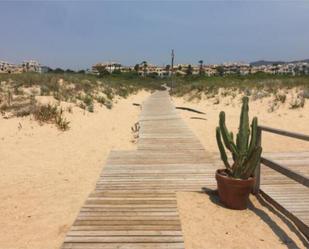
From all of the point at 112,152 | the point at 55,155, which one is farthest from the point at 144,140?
the point at 55,155

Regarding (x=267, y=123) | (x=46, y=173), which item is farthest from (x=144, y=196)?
(x=267, y=123)

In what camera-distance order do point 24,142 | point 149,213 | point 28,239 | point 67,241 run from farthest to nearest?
point 24,142 → point 149,213 → point 28,239 → point 67,241

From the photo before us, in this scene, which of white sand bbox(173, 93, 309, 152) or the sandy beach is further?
white sand bbox(173, 93, 309, 152)

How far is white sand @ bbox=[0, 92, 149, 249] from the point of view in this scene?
4320mm

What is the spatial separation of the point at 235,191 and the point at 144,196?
1.35 m

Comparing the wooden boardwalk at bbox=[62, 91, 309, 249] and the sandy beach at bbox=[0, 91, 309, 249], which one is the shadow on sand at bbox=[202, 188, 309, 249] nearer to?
the sandy beach at bbox=[0, 91, 309, 249]

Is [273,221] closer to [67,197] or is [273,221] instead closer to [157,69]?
[67,197]

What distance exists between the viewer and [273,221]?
458 cm

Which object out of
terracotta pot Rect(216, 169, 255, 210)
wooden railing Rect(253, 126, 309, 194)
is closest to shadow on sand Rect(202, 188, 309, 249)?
Answer: terracotta pot Rect(216, 169, 255, 210)

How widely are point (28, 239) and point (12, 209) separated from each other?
1.05 m

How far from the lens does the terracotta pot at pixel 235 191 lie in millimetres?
4824

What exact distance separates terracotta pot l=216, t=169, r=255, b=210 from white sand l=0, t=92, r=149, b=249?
212 cm

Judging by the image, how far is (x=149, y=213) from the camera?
178 inches

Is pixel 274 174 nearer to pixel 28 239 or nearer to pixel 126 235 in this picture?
pixel 126 235
